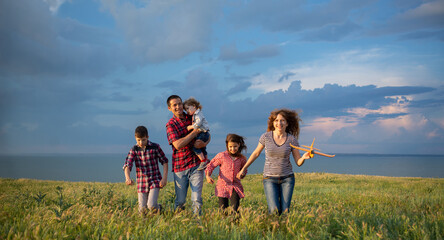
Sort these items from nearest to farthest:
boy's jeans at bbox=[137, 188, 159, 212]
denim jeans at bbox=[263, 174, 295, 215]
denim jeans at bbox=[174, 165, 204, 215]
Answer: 1. denim jeans at bbox=[263, 174, 295, 215]
2. denim jeans at bbox=[174, 165, 204, 215]
3. boy's jeans at bbox=[137, 188, 159, 212]

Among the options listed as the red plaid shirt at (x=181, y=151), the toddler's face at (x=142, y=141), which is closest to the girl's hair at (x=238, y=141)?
the red plaid shirt at (x=181, y=151)

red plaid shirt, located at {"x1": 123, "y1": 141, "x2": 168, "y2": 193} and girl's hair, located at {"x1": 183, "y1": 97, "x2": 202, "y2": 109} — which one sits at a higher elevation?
girl's hair, located at {"x1": 183, "y1": 97, "x2": 202, "y2": 109}

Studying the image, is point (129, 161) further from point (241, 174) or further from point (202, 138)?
point (241, 174)

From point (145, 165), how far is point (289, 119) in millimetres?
3240

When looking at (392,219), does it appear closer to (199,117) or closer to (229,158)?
(229,158)

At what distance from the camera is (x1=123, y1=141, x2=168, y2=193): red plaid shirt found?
6.69 metres

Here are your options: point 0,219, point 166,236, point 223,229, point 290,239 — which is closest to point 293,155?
point 290,239

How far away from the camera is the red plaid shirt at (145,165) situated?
22.0ft

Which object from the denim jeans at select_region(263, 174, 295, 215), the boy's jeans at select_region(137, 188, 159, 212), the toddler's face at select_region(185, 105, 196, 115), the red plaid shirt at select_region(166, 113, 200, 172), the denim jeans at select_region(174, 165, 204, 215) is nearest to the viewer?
the denim jeans at select_region(263, 174, 295, 215)

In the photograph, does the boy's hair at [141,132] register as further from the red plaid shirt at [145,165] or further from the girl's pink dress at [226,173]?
the girl's pink dress at [226,173]

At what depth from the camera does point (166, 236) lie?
4629 millimetres

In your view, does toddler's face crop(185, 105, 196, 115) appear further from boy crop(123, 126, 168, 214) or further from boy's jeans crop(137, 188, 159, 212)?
boy's jeans crop(137, 188, 159, 212)

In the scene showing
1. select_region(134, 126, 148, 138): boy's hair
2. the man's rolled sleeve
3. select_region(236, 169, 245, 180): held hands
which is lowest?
select_region(236, 169, 245, 180): held hands

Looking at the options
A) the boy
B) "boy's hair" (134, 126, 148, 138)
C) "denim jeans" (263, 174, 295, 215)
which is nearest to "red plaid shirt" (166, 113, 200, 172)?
the boy
